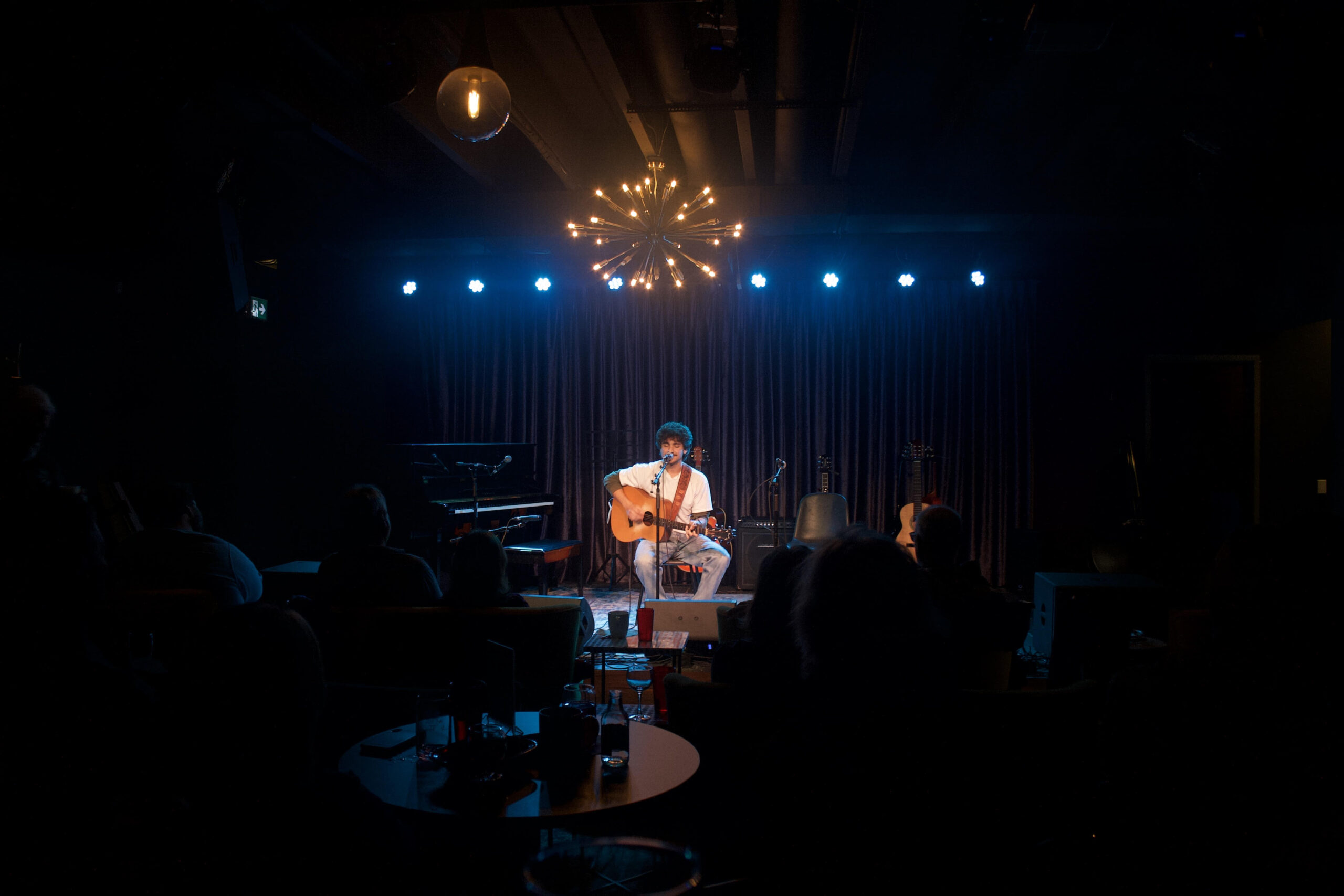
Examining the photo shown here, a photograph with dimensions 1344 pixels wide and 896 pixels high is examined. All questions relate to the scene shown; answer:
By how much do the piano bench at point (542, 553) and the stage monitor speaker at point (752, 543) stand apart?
1.41 metres

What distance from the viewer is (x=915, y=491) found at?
23.8 ft

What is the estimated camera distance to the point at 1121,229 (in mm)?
6262

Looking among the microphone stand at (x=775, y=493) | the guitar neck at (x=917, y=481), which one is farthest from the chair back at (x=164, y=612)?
the guitar neck at (x=917, y=481)

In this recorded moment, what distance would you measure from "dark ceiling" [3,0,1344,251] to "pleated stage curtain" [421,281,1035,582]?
1824 millimetres

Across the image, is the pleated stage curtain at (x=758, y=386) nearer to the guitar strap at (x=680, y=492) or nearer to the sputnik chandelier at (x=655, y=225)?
the sputnik chandelier at (x=655, y=225)

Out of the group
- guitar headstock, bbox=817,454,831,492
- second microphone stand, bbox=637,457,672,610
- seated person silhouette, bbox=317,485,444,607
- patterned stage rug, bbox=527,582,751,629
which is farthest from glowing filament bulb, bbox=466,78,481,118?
guitar headstock, bbox=817,454,831,492

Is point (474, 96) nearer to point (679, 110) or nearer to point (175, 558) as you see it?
point (679, 110)

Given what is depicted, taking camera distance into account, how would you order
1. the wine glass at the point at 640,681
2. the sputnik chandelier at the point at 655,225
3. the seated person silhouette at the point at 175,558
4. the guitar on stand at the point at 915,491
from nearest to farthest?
the wine glass at the point at 640,681 < the seated person silhouette at the point at 175,558 < the sputnik chandelier at the point at 655,225 < the guitar on stand at the point at 915,491

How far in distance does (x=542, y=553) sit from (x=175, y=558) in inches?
136

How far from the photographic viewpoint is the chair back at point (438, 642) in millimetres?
2857

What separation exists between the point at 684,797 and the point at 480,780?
0.57 metres

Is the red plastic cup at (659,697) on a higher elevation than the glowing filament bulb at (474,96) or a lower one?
lower

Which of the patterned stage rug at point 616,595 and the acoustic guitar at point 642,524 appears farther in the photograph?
the patterned stage rug at point 616,595

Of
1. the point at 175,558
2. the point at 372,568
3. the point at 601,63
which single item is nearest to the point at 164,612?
the point at 175,558
